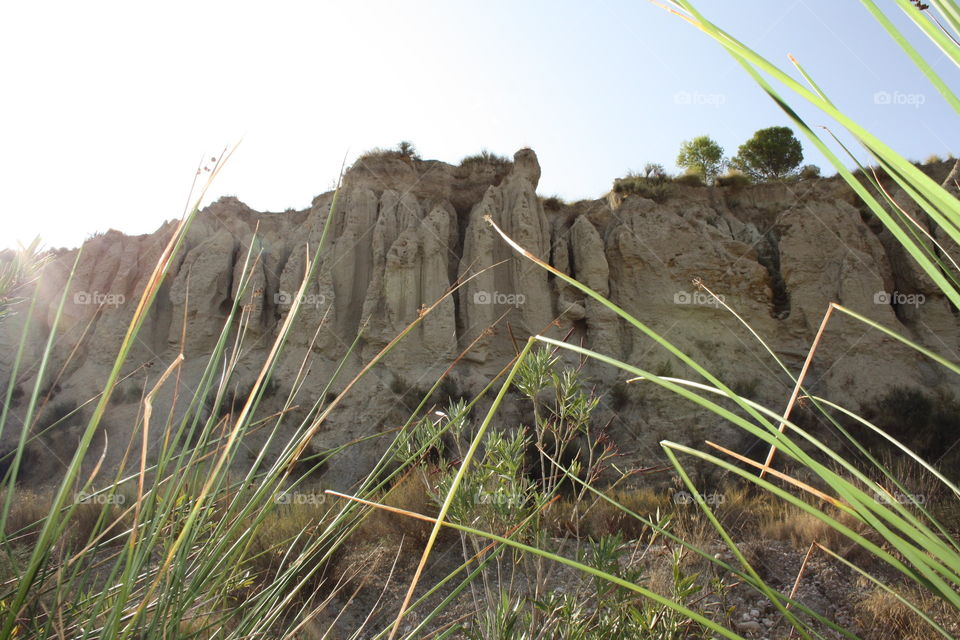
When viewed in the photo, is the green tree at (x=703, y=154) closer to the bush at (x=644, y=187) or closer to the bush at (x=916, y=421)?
the bush at (x=644, y=187)

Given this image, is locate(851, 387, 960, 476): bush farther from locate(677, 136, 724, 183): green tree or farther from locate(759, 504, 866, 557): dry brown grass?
locate(677, 136, 724, 183): green tree

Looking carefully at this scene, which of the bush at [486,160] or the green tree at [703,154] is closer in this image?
the bush at [486,160]

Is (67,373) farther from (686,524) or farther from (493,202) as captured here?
(686,524)

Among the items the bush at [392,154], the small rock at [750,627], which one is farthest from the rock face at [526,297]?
the small rock at [750,627]

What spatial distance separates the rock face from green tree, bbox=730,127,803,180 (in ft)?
21.1

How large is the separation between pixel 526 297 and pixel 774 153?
14.1m

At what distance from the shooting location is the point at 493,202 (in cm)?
1441

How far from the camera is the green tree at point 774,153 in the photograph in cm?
2122

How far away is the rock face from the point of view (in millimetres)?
12602

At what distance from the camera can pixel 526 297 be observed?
1345 cm

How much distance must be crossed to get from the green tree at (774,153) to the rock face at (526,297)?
6417mm

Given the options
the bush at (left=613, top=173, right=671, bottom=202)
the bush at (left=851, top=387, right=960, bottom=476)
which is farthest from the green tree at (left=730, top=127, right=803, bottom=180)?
the bush at (left=851, top=387, right=960, bottom=476)

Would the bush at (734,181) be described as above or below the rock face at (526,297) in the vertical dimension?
above

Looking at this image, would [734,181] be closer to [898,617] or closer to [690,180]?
[690,180]
